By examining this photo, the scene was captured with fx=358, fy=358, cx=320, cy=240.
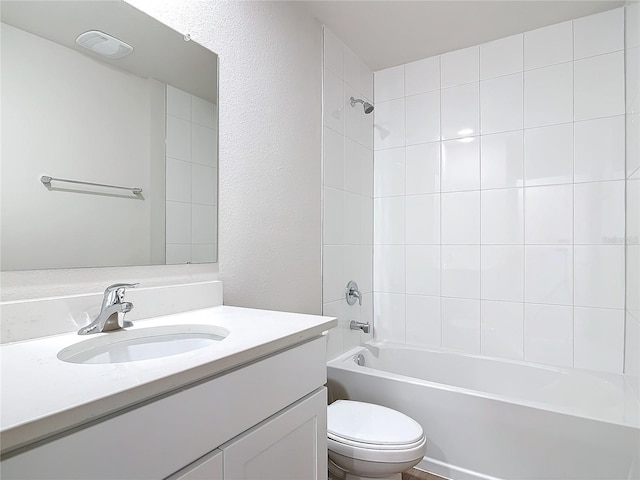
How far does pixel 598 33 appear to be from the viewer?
1.96 meters

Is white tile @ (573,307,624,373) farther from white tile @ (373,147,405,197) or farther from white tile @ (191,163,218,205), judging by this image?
white tile @ (191,163,218,205)

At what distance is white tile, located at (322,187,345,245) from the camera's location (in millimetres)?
2064

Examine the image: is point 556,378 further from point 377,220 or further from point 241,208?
point 241,208

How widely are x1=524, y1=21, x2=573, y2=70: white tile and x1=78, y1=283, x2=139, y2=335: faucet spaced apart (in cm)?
244

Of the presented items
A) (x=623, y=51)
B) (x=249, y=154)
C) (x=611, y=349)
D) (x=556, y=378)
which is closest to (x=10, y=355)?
(x=249, y=154)

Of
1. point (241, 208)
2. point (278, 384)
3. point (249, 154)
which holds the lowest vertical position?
point (278, 384)

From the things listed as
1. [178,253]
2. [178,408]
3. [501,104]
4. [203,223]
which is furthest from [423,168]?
[178,408]

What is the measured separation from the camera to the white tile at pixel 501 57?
217 centimetres

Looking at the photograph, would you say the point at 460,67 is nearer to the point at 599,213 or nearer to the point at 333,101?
the point at 333,101

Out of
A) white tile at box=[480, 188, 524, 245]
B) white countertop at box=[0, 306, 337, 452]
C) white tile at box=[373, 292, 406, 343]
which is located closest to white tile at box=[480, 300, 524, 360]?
white tile at box=[480, 188, 524, 245]

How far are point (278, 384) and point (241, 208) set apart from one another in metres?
0.81

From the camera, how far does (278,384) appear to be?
2.86 feet

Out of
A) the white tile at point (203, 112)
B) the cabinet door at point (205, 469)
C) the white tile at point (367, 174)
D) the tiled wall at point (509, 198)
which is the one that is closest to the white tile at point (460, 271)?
the tiled wall at point (509, 198)

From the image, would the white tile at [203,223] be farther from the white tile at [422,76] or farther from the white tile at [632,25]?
the white tile at [632,25]
